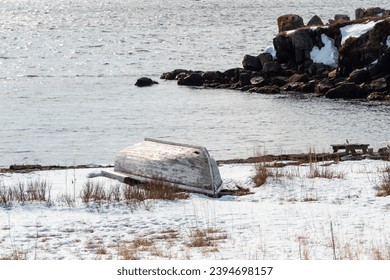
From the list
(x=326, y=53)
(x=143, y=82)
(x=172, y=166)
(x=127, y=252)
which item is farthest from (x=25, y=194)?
(x=326, y=53)

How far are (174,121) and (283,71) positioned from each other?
43.8ft

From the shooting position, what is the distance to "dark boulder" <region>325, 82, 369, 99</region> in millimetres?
41244

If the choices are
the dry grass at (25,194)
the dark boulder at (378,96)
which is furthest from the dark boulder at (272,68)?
the dry grass at (25,194)

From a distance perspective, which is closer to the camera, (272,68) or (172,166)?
(172,166)

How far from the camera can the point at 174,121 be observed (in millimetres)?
36344

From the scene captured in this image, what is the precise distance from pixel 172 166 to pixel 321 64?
30.4 meters

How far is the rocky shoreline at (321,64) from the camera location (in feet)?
140

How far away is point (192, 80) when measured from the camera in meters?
49.0

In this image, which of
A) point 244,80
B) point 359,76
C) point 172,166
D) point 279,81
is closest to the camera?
point 172,166

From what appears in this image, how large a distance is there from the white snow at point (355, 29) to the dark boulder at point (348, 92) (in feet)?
16.9

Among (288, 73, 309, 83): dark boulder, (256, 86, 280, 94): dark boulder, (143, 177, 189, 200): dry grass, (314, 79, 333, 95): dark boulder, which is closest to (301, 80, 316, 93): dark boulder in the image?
(314, 79, 333, 95): dark boulder

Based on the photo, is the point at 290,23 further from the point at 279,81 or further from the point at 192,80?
the point at 192,80

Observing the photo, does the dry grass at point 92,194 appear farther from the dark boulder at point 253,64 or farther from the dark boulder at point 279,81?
the dark boulder at point 253,64
